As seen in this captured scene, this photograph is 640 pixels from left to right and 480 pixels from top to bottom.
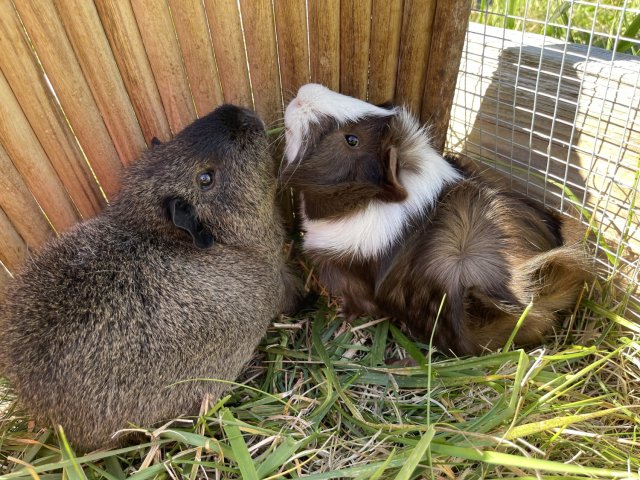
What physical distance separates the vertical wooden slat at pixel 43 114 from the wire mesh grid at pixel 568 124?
196 centimetres

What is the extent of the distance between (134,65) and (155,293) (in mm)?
926

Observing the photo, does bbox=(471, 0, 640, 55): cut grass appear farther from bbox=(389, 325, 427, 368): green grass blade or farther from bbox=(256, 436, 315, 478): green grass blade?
bbox=(256, 436, 315, 478): green grass blade

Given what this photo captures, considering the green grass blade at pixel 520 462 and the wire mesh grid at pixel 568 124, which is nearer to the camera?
the green grass blade at pixel 520 462

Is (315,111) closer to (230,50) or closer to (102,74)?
(230,50)

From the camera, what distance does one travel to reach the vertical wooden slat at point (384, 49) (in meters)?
2.22

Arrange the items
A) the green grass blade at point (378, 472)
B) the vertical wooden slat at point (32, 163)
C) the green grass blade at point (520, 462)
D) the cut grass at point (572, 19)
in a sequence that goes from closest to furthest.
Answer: the green grass blade at point (520, 462)
the green grass blade at point (378, 472)
the vertical wooden slat at point (32, 163)
the cut grass at point (572, 19)

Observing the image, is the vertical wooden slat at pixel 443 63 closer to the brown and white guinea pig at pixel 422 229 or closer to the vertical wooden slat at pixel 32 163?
the brown and white guinea pig at pixel 422 229

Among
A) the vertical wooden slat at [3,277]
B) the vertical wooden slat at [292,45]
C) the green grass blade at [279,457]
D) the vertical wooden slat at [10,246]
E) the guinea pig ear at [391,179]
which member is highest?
the vertical wooden slat at [292,45]

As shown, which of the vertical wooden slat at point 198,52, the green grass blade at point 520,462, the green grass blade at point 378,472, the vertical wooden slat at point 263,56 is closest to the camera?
the green grass blade at point 520,462

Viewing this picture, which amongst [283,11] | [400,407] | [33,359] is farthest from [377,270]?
[33,359]

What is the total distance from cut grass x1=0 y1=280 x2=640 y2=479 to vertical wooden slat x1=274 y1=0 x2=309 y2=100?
117 centimetres

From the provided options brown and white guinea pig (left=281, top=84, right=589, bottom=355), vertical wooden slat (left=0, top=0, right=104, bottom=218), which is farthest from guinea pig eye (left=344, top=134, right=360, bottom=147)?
vertical wooden slat (left=0, top=0, right=104, bottom=218)


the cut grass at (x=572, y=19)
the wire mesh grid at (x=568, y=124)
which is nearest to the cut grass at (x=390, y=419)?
the wire mesh grid at (x=568, y=124)

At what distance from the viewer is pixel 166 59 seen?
2074mm
